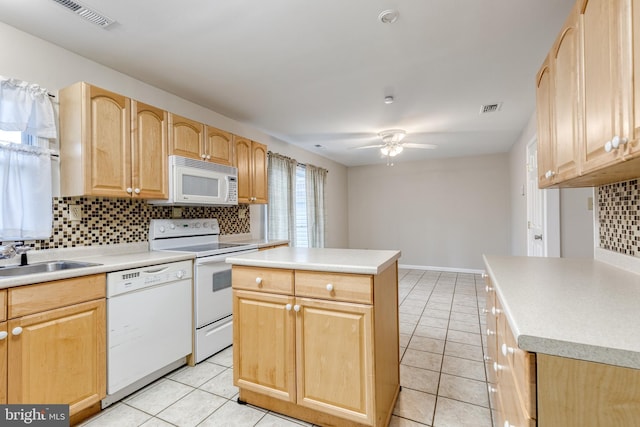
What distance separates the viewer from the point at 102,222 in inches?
92.4

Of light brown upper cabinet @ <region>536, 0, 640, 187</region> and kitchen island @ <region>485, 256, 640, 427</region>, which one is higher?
light brown upper cabinet @ <region>536, 0, 640, 187</region>

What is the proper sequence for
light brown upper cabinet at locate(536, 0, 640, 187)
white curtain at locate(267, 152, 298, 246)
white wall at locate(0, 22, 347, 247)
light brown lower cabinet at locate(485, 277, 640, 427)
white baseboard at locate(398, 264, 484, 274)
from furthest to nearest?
white baseboard at locate(398, 264, 484, 274) → white curtain at locate(267, 152, 298, 246) → white wall at locate(0, 22, 347, 247) → light brown upper cabinet at locate(536, 0, 640, 187) → light brown lower cabinet at locate(485, 277, 640, 427)

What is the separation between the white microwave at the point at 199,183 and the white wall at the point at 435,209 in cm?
427

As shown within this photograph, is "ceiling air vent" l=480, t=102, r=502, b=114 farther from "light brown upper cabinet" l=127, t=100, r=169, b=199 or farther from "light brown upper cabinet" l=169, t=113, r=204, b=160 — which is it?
"light brown upper cabinet" l=127, t=100, r=169, b=199

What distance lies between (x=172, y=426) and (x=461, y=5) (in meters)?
2.97

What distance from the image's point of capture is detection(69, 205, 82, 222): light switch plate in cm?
216

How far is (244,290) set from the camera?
1804 millimetres

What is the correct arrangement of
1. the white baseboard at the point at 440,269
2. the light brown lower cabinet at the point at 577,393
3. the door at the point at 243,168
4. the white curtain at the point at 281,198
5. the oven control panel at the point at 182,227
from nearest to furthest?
the light brown lower cabinet at the point at 577,393 < the oven control panel at the point at 182,227 < the door at the point at 243,168 < the white curtain at the point at 281,198 < the white baseboard at the point at 440,269

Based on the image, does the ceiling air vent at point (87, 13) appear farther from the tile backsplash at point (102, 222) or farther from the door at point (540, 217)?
the door at point (540, 217)

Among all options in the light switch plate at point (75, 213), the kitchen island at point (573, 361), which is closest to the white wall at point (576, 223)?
the kitchen island at point (573, 361)

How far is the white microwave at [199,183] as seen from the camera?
254cm

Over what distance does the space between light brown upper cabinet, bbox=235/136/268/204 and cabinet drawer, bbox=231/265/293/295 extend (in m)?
1.62

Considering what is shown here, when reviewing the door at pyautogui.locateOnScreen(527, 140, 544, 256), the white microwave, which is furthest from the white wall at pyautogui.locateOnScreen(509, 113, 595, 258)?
the white microwave

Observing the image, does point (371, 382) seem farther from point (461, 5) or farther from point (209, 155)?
point (209, 155)
